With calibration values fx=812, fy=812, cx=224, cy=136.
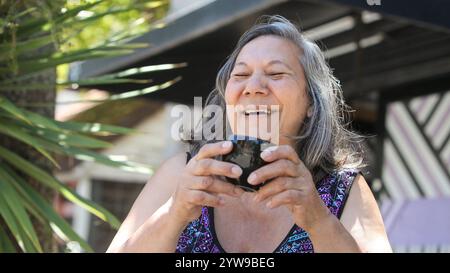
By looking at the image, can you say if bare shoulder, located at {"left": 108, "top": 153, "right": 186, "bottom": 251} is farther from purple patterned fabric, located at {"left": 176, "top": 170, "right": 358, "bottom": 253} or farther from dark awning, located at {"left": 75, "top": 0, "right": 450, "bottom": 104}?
dark awning, located at {"left": 75, "top": 0, "right": 450, "bottom": 104}

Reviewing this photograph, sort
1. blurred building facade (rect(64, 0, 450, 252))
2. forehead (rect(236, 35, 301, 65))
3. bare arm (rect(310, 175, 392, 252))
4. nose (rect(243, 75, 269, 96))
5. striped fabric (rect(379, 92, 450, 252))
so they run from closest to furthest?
1. bare arm (rect(310, 175, 392, 252))
2. nose (rect(243, 75, 269, 96))
3. forehead (rect(236, 35, 301, 65))
4. blurred building facade (rect(64, 0, 450, 252))
5. striped fabric (rect(379, 92, 450, 252))

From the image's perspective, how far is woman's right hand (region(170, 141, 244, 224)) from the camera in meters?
1.74

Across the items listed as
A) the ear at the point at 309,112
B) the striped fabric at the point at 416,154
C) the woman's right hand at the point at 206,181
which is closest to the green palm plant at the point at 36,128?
the ear at the point at 309,112

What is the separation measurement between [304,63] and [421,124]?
4.70 meters

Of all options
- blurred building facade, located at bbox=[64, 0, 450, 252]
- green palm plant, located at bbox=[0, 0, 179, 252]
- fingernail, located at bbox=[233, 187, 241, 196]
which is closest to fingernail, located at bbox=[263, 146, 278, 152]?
fingernail, located at bbox=[233, 187, 241, 196]

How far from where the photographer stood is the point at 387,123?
6953 millimetres

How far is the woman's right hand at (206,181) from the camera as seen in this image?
1.74 meters

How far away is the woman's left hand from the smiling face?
1.00ft

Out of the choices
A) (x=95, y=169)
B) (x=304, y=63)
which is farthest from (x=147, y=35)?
(x=95, y=169)

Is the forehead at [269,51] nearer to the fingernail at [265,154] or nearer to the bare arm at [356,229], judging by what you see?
the bare arm at [356,229]

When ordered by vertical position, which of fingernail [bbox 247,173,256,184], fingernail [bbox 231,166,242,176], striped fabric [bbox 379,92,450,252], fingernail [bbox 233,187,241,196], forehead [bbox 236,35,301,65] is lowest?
striped fabric [bbox 379,92,450,252]

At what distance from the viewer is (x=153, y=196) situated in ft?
7.17
